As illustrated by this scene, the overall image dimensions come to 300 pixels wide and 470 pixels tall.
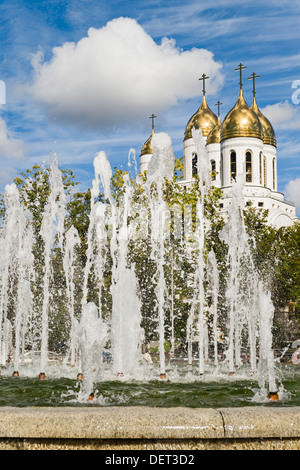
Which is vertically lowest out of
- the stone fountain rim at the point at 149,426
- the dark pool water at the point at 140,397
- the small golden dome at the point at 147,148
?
the dark pool water at the point at 140,397

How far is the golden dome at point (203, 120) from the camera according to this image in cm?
5850

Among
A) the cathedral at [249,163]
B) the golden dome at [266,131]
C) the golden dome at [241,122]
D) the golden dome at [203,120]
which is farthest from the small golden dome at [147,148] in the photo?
the golden dome at [241,122]

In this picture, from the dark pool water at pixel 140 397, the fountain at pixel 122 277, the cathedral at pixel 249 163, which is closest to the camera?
the dark pool water at pixel 140 397

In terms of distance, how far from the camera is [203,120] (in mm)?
58750

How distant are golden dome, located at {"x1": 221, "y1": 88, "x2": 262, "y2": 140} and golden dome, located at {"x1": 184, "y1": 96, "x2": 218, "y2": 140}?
7941 millimetres

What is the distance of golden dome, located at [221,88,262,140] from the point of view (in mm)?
49844

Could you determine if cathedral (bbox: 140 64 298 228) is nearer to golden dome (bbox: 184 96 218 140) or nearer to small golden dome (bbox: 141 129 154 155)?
golden dome (bbox: 184 96 218 140)

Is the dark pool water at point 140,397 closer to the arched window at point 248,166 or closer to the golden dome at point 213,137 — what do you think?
the arched window at point 248,166

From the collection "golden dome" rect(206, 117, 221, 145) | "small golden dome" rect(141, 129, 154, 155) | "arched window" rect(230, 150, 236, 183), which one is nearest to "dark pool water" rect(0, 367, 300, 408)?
"arched window" rect(230, 150, 236, 183)

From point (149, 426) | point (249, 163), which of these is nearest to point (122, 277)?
point (149, 426)

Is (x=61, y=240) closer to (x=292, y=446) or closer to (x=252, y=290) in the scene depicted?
(x=252, y=290)

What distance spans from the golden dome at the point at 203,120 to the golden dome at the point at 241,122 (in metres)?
7.94

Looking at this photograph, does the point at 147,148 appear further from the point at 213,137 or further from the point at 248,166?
the point at 248,166

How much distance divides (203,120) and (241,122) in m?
9.33
